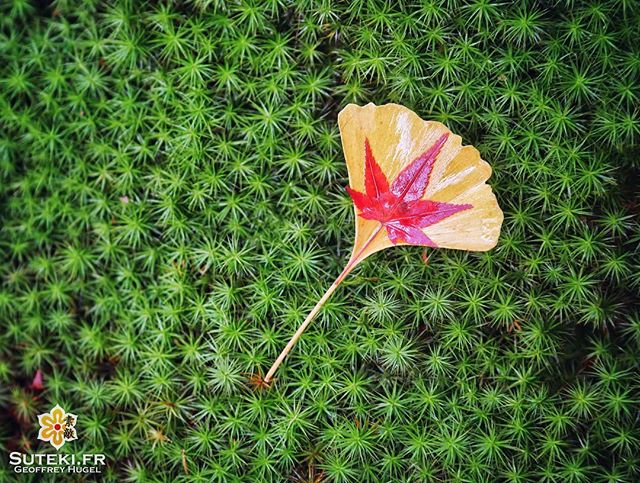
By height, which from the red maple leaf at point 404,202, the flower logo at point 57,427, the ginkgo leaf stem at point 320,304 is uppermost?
the red maple leaf at point 404,202

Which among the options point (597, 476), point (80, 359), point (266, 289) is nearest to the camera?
point (597, 476)

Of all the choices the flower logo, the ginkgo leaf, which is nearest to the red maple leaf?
the ginkgo leaf

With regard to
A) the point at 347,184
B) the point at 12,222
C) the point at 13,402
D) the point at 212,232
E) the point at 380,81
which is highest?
the point at 380,81

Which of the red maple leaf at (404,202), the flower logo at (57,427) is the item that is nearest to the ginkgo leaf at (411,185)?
the red maple leaf at (404,202)

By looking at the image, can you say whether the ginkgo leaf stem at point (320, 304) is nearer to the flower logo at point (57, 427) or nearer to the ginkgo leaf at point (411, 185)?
the ginkgo leaf at point (411, 185)

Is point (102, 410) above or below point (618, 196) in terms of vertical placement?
below

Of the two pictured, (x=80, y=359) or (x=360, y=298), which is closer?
(x=360, y=298)

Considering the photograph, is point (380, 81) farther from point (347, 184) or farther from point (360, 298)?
point (360, 298)

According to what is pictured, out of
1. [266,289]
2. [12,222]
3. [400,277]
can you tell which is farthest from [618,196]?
[12,222]
